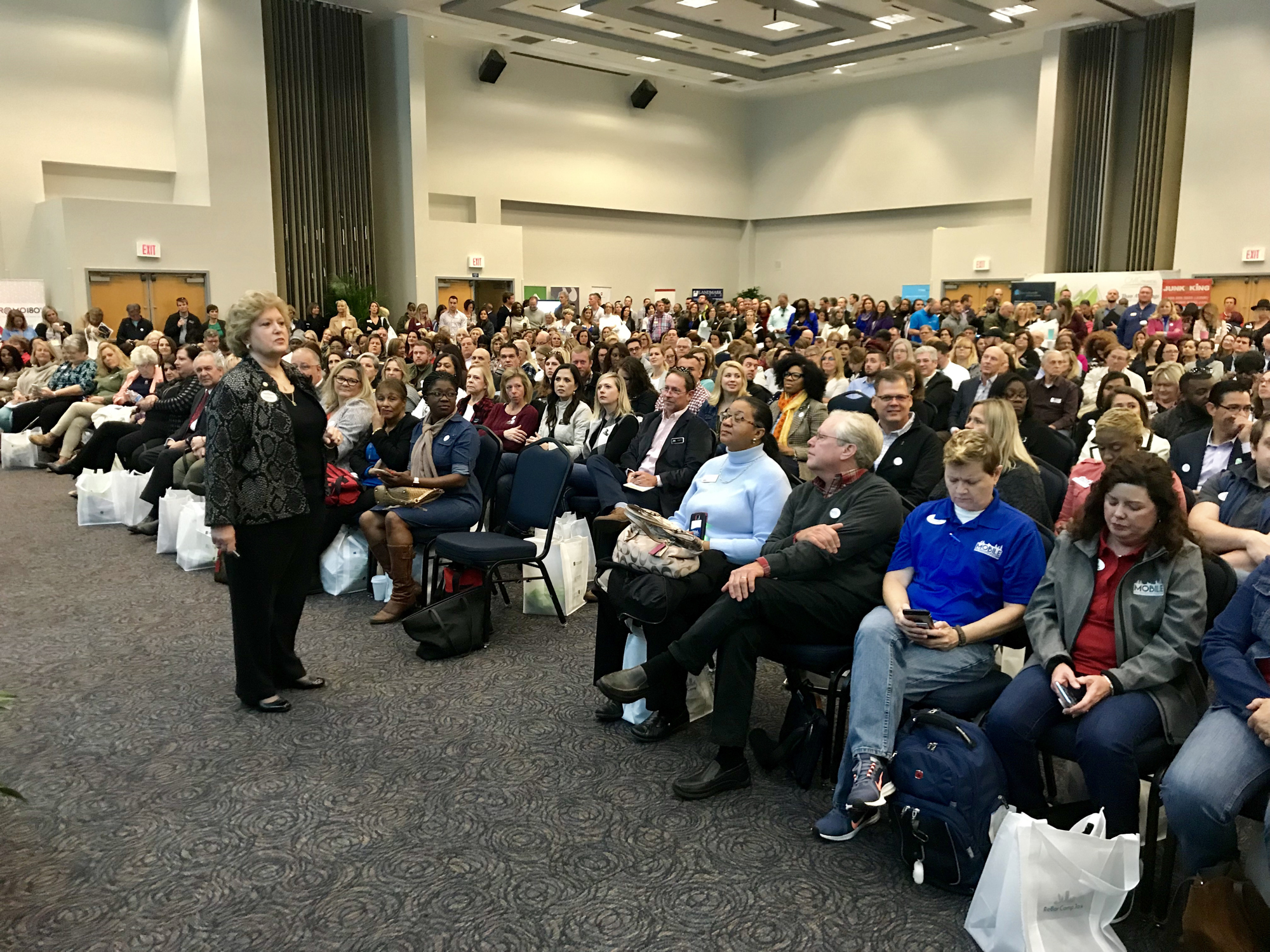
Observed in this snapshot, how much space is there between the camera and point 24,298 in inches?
559

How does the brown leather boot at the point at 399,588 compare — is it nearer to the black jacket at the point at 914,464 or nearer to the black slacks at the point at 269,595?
the black slacks at the point at 269,595

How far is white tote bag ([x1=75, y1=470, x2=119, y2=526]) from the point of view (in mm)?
6816

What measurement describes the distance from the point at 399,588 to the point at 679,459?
1542mm

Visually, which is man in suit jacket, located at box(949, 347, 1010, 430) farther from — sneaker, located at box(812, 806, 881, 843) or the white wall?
the white wall

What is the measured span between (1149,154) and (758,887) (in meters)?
17.5

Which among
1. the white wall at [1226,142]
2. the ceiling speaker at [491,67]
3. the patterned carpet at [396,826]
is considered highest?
the ceiling speaker at [491,67]

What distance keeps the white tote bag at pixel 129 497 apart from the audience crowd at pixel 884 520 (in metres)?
0.35

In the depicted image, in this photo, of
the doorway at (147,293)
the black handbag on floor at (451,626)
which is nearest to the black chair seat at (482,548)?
the black handbag on floor at (451,626)

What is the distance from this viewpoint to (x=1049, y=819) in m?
2.66

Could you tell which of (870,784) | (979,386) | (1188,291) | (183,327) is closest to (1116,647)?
(870,784)

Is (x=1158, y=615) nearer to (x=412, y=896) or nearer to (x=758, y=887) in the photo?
(x=758, y=887)

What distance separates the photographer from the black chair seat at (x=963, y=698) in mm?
2818

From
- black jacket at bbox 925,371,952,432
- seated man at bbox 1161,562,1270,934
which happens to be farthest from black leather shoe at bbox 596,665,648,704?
black jacket at bbox 925,371,952,432

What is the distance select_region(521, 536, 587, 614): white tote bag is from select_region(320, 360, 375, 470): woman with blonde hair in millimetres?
1404
